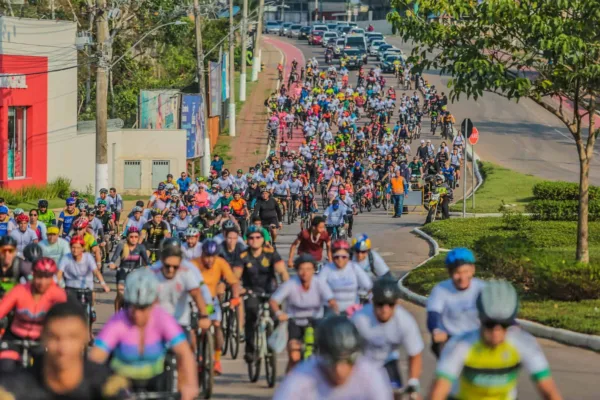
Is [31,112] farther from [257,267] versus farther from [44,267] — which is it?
[44,267]

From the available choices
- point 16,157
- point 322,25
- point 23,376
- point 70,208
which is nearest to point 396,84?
point 322,25

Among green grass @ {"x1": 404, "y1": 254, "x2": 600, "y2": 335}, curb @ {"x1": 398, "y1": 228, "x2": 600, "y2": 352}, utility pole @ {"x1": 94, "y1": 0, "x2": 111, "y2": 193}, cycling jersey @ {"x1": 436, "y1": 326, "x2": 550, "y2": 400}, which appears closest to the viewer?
cycling jersey @ {"x1": 436, "y1": 326, "x2": 550, "y2": 400}

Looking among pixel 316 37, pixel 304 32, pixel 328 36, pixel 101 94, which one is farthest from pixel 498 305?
pixel 304 32

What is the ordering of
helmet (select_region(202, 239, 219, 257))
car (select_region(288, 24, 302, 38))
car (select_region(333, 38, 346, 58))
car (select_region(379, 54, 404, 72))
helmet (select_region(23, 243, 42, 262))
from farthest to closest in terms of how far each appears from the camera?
car (select_region(288, 24, 302, 38))
car (select_region(333, 38, 346, 58))
car (select_region(379, 54, 404, 72))
helmet (select_region(23, 243, 42, 262))
helmet (select_region(202, 239, 219, 257))

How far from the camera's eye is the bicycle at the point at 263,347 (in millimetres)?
13715

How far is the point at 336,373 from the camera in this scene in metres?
5.80

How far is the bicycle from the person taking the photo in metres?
13.7

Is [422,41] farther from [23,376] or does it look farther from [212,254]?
[23,376]

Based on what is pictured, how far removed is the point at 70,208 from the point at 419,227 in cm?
1391

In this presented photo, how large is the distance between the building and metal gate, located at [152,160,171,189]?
1.97 meters

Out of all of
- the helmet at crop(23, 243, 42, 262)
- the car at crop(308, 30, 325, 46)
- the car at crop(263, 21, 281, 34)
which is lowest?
the helmet at crop(23, 243, 42, 262)

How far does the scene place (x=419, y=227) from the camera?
36000mm

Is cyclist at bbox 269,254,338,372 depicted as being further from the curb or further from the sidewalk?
the sidewalk

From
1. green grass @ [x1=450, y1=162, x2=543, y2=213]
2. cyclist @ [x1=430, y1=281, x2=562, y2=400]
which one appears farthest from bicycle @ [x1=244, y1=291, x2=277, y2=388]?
green grass @ [x1=450, y1=162, x2=543, y2=213]
